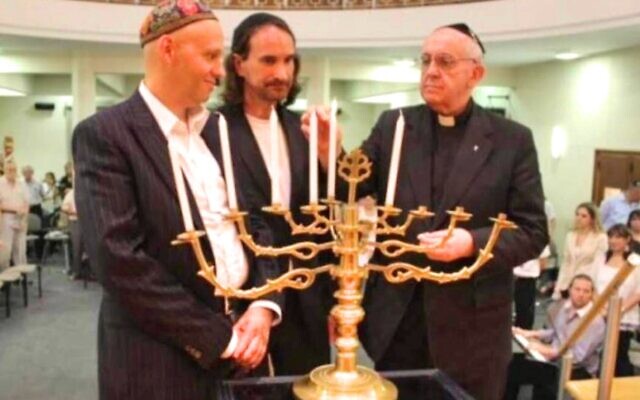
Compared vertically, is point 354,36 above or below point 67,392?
above

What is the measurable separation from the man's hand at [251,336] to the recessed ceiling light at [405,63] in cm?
899

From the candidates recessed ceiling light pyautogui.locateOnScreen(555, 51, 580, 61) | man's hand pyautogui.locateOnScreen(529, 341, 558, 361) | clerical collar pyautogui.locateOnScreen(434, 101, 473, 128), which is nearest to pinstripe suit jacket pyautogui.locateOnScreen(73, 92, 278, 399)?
clerical collar pyautogui.locateOnScreen(434, 101, 473, 128)

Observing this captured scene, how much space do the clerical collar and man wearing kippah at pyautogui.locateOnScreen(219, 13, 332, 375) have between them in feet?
1.43

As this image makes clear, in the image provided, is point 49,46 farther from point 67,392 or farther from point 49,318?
point 67,392

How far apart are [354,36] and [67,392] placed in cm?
590

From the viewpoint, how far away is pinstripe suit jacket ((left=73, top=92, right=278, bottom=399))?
1365mm

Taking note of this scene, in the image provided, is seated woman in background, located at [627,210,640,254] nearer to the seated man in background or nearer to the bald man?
the seated man in background

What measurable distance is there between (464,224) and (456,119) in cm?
34

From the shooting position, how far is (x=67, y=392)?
4539 millimetres

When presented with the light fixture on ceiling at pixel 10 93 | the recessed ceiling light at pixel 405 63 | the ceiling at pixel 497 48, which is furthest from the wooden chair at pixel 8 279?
the light fixture on ceiling at pixel 10 93

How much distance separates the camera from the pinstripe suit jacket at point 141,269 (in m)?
1.37

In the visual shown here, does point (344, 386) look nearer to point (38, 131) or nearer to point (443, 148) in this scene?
point (443, 148)

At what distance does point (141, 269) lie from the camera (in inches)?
53.7

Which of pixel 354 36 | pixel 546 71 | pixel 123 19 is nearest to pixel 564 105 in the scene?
pixel 546 71
